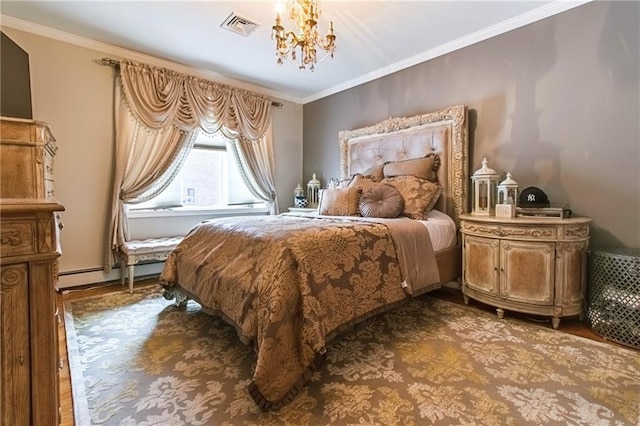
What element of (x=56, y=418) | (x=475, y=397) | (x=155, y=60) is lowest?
(x=475, y=397)

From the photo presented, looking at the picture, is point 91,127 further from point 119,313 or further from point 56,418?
point 56,418

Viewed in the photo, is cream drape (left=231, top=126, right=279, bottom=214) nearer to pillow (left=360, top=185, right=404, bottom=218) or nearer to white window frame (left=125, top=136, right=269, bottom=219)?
white window frame (left=125, top=136, right=269, bottom=219)

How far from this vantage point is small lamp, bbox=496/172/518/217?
2451 millimetres

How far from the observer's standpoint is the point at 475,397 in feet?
4.86

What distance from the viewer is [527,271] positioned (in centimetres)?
227

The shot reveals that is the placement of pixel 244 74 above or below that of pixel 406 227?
above

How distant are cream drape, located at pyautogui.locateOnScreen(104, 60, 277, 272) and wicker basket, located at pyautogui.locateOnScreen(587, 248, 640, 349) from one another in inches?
159

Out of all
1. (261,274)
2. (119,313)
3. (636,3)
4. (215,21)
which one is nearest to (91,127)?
(215,21)

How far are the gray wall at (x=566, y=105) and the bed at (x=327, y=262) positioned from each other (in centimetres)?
32

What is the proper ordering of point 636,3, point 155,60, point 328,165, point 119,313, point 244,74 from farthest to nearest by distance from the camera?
1. point 328,165
2. point 244,74
3. point 155,60
4. point 119,313
5. point 636,3

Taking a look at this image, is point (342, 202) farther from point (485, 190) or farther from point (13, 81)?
point (13, 81)

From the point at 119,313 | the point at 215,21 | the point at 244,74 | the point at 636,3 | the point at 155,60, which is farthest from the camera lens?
the point at 244,74

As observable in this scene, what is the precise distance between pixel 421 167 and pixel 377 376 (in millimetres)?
2188

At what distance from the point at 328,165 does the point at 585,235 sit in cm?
323
